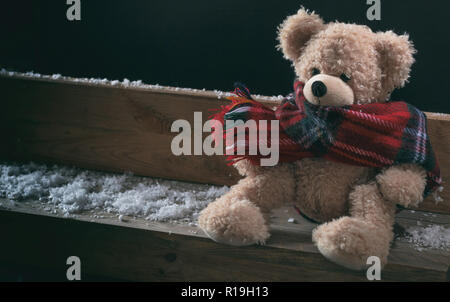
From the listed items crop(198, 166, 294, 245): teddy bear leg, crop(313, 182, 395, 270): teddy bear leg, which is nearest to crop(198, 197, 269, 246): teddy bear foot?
crop(198, 166, 294, 245): teddy bear leg

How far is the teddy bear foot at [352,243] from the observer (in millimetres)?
723

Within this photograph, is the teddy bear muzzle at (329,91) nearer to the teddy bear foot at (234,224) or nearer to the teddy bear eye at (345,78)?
the teddy bear eye at (345,78)

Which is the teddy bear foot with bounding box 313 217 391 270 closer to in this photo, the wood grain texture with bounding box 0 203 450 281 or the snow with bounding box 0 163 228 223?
the wood grain texture with bounding box 0 203 450 281

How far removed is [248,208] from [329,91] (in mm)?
260

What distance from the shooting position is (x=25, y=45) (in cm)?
128

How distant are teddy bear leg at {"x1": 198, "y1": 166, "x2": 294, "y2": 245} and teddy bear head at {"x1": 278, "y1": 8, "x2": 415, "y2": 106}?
183mm

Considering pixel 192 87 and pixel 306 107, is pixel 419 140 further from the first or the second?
pixel 192 87

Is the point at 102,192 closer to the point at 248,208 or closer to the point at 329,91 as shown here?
the point at 248,208

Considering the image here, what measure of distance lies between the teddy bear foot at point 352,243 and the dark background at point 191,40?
1.52 feet

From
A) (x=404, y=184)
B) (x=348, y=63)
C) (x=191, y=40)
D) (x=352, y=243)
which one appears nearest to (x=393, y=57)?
(x=348, y=63)

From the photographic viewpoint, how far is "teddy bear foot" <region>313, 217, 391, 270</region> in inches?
28.5

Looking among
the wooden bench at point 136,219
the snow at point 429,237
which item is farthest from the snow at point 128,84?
the snow at point 429,237

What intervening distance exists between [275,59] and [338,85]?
390 millimetres
